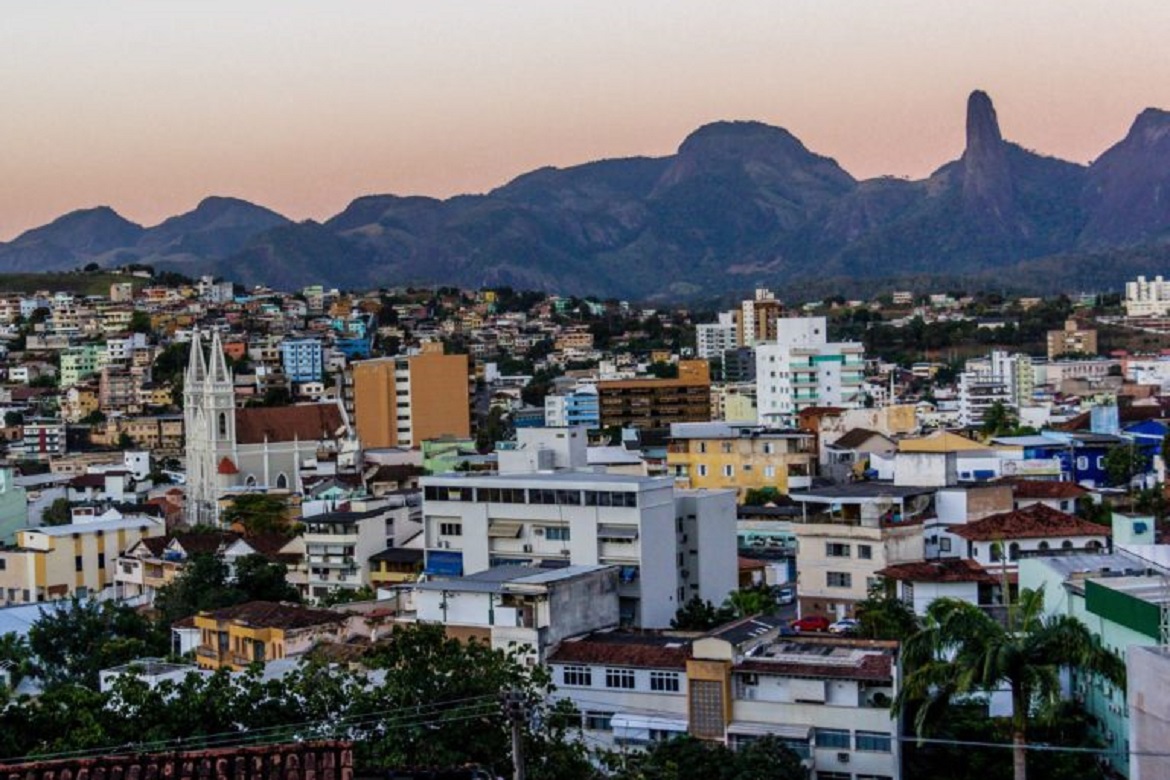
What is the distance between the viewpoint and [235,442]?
192 feet

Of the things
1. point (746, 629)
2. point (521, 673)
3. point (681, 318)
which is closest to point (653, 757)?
point (521, 673)

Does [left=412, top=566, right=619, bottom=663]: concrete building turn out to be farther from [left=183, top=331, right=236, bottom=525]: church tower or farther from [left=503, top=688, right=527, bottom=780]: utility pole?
[left=183, top=331, right=236, bottom=525]: church tower

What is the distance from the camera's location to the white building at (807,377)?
63.5m

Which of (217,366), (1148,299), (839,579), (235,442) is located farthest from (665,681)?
(1148,299)

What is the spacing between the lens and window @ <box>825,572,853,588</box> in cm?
2833

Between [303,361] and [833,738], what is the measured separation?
72370 mm

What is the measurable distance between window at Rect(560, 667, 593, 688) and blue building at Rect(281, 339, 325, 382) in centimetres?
6854

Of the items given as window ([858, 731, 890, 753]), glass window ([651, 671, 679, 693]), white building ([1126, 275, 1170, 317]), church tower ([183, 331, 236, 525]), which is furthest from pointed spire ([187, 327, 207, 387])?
white building ([1126, 275, 1170, 317])

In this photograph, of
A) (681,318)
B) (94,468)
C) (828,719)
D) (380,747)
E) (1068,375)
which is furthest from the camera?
(681,318)

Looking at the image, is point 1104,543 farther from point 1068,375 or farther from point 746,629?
point 1068,375

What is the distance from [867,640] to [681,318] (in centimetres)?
10899

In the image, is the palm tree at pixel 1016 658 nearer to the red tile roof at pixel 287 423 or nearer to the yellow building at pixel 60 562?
the yellow building at pixel 60 562

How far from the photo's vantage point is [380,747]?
1681 centimetres

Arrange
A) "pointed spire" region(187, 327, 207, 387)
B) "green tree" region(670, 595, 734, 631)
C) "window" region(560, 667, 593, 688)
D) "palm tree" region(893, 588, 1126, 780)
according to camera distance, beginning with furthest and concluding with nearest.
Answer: "pointed spire" region(187, 327, 207, 387) → "green tree" region(670, 595, 734, 631) → "window" region(560, 667, 593, 688) → "palm tree" region(893, 588, 1126, 780)
